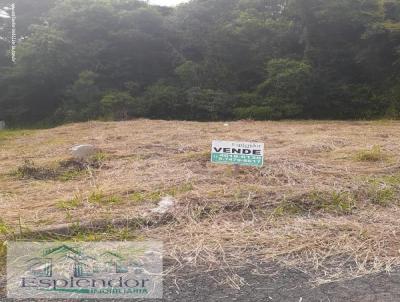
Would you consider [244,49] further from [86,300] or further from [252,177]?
[86,300]

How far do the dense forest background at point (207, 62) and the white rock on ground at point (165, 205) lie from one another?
25.5ft

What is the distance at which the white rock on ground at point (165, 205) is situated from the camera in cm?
233

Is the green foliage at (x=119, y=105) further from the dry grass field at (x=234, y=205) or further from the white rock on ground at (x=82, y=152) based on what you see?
the dry grass field at (x=234, y=205)

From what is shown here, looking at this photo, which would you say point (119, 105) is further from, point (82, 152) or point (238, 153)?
point (238, 153)

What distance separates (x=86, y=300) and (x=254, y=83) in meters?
10.6

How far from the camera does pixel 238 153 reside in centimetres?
297

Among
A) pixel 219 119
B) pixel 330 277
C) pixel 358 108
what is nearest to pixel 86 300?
pixel 330 277

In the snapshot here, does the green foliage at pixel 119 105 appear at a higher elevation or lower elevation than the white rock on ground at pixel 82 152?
higher

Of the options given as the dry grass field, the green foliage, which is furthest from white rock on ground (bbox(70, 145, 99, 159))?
the green foliage

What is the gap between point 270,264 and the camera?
5.86 ft

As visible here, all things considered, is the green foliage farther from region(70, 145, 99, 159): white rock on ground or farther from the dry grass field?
the dry grass field

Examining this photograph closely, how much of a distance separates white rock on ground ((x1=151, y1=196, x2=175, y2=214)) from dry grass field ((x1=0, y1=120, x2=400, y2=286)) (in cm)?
5

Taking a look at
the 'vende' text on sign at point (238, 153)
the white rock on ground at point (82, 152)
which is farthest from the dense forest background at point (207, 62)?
the 'vende' text on sign at point (238, 153)

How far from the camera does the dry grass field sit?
6.20 feet
